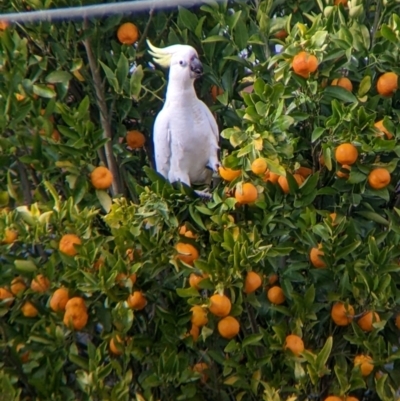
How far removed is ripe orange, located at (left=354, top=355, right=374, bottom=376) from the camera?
9.21 feet

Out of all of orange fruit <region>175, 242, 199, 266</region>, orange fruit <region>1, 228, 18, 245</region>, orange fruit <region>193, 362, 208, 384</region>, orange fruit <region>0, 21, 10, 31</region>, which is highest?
orange fruit <region>0, 21, 10, 31</region>

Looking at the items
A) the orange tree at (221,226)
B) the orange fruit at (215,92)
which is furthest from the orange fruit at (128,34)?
the orange fruit at (215,92)

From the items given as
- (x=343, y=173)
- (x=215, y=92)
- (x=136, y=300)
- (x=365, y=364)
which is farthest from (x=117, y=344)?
(x=215, y=92)

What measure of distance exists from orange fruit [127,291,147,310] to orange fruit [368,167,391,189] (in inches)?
30.7

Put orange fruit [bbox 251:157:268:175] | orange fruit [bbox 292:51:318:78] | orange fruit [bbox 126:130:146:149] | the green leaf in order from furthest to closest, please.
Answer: orange fruit [bbox 126:130:146:149] → the green leaf → orange fruit [bbox 292:51:318:78] → orange fruit [bbox 251:157:268:175]

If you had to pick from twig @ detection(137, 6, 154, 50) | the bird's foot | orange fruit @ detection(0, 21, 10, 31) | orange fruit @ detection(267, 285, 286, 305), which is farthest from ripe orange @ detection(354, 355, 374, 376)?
orange fruit @ detection(0, 21, 10, 31)

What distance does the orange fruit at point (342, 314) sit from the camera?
2795 millimetres

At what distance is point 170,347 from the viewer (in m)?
2.86

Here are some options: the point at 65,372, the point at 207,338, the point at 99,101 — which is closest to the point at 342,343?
the point at 207,338

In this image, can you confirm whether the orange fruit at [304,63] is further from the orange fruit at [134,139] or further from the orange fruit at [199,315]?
the orange fruit at [199,315]

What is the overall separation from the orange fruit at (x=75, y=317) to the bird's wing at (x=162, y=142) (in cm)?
49

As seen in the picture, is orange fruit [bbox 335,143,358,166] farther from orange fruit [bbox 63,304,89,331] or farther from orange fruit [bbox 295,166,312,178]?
orange fruit [bbox 63,304,89,331]

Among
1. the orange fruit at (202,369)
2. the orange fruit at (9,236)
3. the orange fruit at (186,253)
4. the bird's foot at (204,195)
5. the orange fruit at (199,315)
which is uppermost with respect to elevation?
the bird's foot at (204,195)

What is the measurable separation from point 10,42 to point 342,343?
1.43 metres
